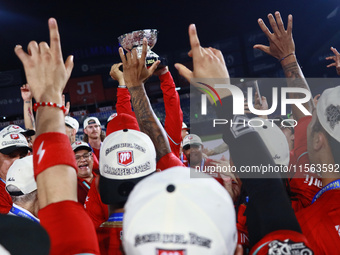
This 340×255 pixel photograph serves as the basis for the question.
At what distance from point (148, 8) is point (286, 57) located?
1585 centimetres

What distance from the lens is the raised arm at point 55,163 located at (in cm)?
107

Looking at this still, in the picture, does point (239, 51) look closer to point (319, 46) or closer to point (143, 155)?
point (319, 46)

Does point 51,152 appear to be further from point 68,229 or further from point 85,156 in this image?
point 85,156

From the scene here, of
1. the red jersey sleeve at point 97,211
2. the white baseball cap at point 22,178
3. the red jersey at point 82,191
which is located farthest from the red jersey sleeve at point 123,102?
the red jersey sleeve at point 97,211

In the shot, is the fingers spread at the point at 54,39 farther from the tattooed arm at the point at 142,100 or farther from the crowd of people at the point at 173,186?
the tattooed arm at the point at 142,100

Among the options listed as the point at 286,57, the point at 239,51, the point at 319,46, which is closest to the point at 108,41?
the point at 239,51

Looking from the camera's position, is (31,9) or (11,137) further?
(31,9)

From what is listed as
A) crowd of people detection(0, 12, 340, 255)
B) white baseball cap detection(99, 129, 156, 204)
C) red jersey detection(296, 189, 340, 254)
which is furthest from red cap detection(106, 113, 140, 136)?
red jersey detection(296, 189, 340, 254)

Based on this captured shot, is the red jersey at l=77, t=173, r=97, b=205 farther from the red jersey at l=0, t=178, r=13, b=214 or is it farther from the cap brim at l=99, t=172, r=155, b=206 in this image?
the cap brim at l=99, t=172, r=155, b=206

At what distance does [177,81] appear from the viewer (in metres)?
15.5

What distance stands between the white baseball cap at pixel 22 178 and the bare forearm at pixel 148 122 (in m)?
1.03

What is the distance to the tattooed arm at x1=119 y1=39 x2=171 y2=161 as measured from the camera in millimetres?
2250

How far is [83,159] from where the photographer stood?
4.48m

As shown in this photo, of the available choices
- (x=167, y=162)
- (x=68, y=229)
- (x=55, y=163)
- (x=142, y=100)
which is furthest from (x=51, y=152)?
(x=142, y=100)
